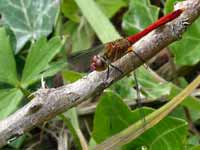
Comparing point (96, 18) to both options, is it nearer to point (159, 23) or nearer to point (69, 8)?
point (69, 8)

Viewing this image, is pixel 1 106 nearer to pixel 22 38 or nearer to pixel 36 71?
pixel 36 71

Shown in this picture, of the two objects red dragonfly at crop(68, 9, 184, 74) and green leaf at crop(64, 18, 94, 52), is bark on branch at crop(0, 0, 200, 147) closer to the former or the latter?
red dragonfly at crop(68, 9, 184, 74)

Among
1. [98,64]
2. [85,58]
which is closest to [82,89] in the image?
[98,64]

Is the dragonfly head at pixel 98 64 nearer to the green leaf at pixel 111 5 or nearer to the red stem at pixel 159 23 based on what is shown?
the red stem at pixel 159 23

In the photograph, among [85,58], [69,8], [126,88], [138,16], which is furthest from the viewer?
[69,8]

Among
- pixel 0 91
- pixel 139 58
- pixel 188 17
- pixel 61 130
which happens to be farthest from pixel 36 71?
Answer: pixel 188 17

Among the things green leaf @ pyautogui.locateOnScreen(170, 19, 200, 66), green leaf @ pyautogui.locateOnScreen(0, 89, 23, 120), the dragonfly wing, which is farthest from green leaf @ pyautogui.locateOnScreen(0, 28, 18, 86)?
green leaf @ pyautogui.locateOnScreen(170, 19, 200, 66)

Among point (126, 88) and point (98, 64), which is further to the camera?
point (126, 88)
